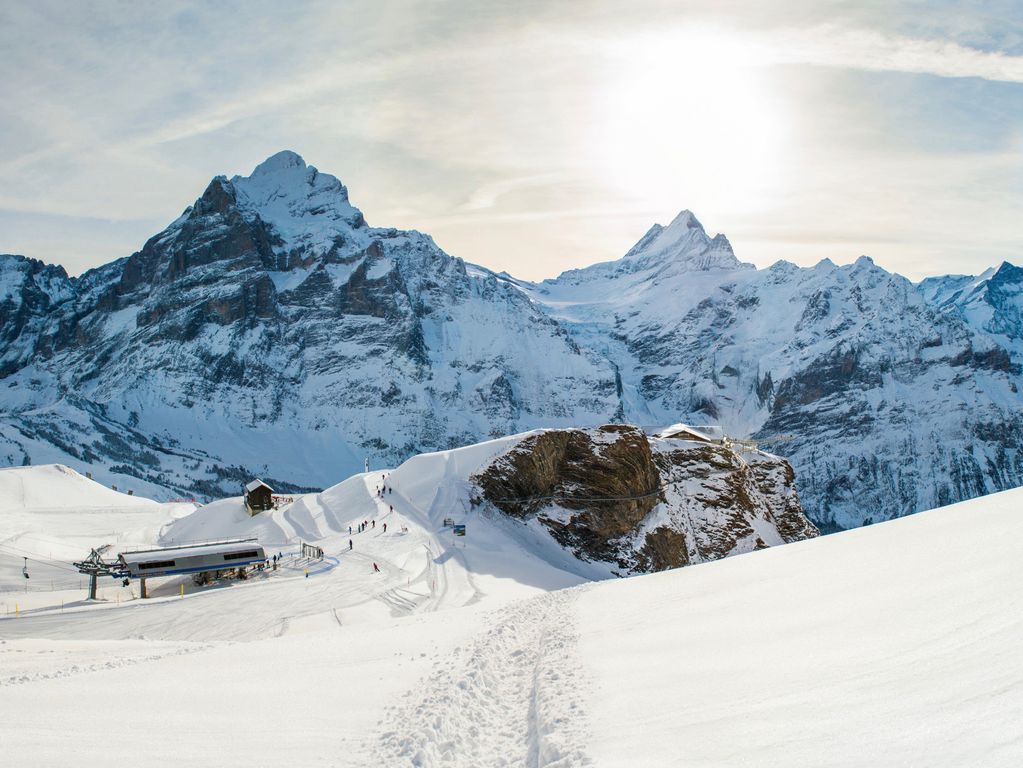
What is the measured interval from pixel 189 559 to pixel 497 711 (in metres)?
39.7

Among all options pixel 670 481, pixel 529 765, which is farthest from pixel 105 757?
pixel 670 481

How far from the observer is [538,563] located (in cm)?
5350

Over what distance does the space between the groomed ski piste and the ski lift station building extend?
2195 centimetres

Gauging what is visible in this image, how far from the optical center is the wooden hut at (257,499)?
70562 mm

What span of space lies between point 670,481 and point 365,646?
175 ft

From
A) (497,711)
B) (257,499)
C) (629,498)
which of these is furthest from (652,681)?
(257,499)

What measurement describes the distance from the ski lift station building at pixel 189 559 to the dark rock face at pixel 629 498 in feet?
66.6

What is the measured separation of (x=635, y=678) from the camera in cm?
1295

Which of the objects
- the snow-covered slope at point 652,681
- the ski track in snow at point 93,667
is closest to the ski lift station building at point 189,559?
the snow-covered slope at point 652,681

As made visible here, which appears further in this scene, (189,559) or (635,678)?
(189,559)

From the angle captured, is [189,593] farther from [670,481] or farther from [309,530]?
[670,481]

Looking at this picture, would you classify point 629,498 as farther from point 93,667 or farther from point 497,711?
point 497,711

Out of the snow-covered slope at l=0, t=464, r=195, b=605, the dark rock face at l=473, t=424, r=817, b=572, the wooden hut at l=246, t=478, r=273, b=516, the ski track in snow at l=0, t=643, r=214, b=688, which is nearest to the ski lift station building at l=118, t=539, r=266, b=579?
the snow-covered slope at l=0, t=464, r=195, b=605

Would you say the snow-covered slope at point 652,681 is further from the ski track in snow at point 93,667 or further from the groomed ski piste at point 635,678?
the ski track in snow at point 93,667
